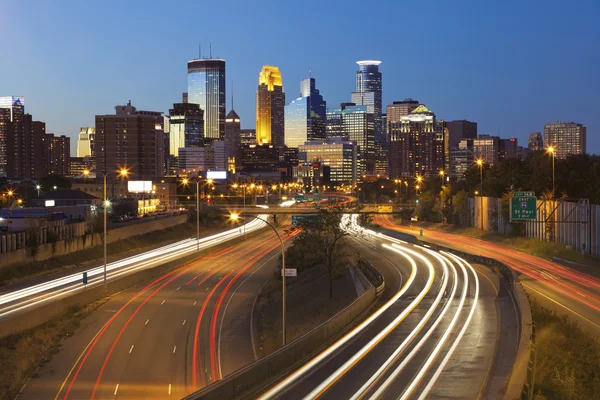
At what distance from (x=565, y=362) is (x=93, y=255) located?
190ft

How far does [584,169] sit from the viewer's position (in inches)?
3273

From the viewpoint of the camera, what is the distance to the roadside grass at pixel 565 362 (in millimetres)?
19297

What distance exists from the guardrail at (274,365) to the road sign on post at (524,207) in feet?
96.9

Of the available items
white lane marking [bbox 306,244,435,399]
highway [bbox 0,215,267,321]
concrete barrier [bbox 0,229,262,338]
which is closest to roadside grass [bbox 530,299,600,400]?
white lane marking [bbox 306,244,435,399]

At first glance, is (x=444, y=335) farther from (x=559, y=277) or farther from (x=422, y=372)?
(x=559, y=277)

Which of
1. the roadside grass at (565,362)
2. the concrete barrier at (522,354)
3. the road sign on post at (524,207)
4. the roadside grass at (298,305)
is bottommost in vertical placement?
the roadside grass at (298,305)

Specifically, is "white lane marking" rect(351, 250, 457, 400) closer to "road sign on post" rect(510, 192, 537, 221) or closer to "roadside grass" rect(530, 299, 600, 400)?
"roadside grass" rect(530, 299, 600, 400)

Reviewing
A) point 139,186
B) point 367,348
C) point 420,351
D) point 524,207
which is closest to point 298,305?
point 524,207

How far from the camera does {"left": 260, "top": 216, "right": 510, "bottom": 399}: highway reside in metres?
19.6

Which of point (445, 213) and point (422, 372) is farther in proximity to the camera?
point (445, 213)

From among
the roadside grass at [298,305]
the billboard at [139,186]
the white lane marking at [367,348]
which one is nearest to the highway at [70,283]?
the roadside grass at [298,305]

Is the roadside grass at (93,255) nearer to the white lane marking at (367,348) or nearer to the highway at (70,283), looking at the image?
the highway at (70,283)

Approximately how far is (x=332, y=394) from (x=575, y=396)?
6467 millimetres

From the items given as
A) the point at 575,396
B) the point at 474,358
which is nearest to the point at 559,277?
the point at 474,358
